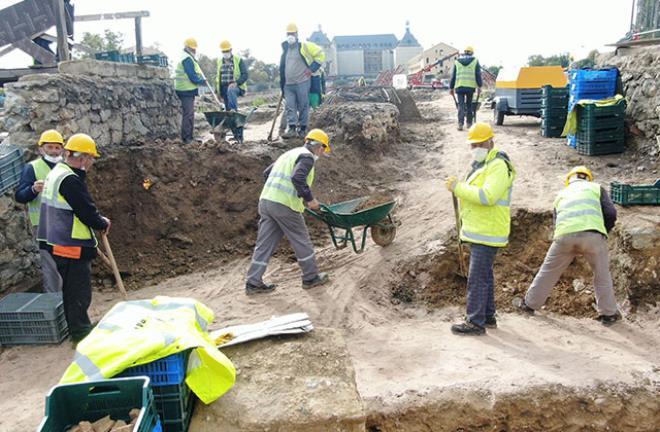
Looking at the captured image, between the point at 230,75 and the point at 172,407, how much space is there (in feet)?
25.7

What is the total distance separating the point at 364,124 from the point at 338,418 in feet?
25.4

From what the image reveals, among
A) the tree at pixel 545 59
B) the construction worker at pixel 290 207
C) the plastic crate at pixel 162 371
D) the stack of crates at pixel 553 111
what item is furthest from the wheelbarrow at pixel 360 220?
the tree at pixel 545 59

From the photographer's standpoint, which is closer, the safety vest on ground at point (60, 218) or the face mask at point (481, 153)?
the safety vest on ground at point (60, 218)

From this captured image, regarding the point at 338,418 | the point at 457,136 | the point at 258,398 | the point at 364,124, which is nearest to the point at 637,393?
the point at 338,418

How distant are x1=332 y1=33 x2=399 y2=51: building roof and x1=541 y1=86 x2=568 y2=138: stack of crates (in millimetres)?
58543

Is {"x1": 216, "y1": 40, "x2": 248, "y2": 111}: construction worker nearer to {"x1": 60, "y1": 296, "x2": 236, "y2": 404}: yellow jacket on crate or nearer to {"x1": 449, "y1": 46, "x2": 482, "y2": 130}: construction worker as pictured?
{"x1": 449, "y1": 46, "x2": 482, "y2": 130}: construction worker

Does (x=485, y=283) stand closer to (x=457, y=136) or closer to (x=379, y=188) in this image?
(x=379, y=188)

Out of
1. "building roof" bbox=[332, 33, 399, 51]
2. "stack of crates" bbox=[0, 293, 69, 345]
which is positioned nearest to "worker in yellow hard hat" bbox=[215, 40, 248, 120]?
"stack of crates" bbox=[0, 293, 69, 345]

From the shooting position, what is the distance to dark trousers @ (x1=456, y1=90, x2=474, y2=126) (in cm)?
1099

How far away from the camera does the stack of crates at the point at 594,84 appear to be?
8460 mm

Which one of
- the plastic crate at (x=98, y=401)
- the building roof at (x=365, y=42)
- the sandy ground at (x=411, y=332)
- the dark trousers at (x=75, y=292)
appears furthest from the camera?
the building roof at (x=365, y=42)

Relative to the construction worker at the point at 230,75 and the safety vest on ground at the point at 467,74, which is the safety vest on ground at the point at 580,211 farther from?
the construction worker at the point at 230,75

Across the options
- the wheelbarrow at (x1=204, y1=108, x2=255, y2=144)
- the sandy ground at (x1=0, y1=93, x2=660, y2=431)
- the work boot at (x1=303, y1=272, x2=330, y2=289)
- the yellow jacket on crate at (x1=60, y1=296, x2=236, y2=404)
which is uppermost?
the wheelbarrow at (x1=204, y1=108, x2=255, y2=144)

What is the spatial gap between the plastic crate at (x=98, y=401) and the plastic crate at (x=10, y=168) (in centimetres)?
382
